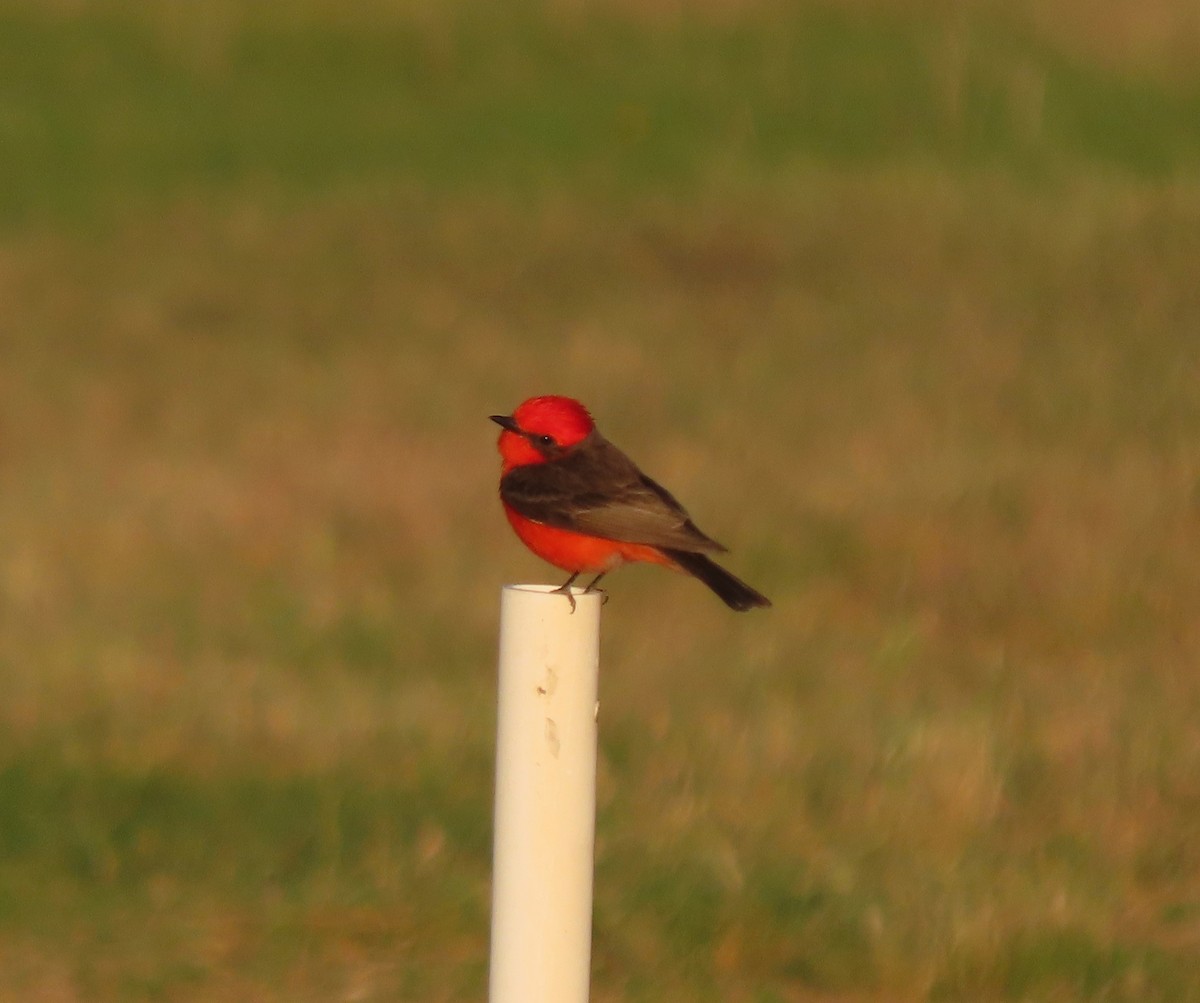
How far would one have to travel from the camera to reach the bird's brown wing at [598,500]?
6.07 meters

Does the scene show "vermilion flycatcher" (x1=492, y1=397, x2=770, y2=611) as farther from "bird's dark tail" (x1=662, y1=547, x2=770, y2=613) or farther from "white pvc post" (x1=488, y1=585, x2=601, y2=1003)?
"white pvc post" (x1=488, y1=585, x2=601, y2=1003)

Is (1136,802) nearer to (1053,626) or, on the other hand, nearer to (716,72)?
(1053,626)

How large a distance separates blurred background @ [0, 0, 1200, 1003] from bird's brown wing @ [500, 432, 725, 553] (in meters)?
1.34

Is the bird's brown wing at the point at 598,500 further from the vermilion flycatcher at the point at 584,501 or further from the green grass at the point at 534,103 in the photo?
the green grass at the point at 534,103

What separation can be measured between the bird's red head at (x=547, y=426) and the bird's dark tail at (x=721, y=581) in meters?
0.48

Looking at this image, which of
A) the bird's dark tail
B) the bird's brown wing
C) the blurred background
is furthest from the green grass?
the bird's brown wing

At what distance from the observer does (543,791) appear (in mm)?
4828

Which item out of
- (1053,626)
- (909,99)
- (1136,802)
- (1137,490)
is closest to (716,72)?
(909,99)

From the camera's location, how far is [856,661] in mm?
10477

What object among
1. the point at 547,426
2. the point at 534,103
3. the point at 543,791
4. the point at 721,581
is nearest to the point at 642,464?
the point at 721,581

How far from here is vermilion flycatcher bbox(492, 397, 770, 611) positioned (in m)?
6.00

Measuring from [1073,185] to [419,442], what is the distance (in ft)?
28.5

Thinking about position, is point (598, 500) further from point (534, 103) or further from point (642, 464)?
point (534, 103)

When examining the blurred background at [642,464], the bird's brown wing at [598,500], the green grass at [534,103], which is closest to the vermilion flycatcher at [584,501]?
the bird's brown wing at [598,500]
